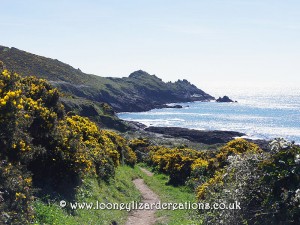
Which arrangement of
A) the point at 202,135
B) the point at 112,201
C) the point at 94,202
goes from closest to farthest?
the point at 94,202 < the point at 112,201 < the point at 202,135

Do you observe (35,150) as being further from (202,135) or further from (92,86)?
(92,86)

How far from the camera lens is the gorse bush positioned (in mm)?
8568

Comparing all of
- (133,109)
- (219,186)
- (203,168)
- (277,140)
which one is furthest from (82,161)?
(133,109)

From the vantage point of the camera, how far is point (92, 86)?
12606 cm

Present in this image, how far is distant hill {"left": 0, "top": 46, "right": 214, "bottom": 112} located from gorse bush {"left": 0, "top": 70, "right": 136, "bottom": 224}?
184ft

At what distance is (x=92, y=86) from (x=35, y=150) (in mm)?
115783

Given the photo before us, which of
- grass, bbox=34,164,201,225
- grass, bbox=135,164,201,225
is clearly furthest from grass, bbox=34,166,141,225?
grass, bbox=135,164,201,225

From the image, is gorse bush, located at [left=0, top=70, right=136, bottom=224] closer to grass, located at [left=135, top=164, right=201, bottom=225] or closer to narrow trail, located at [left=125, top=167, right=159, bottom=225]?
narrow trail, located at [left=125, top=167, right=159, bottom=225]

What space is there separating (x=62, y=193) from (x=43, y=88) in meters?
4.79

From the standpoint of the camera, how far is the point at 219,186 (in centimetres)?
1162

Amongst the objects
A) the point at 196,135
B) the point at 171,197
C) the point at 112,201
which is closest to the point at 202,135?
the point at 196,135

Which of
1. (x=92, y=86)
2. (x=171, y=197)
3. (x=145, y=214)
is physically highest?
(x=92, y=86)

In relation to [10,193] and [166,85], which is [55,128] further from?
[166,85]

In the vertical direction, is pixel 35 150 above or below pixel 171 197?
above
